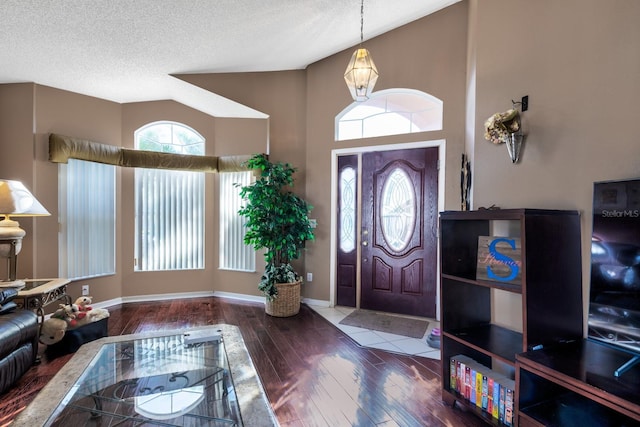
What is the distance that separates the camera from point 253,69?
4.43 meters

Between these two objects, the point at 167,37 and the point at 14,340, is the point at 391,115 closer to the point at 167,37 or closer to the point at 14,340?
the point at 167,37

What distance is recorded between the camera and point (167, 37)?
316 cm

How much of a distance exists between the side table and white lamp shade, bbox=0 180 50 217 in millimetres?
657

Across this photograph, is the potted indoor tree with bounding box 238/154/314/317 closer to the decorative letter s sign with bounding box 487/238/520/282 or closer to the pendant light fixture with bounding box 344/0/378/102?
the pendant light fixture with bounding box 344/0/378/102

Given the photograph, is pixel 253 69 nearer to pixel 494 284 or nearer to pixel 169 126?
pixel 169 126

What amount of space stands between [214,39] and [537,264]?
342 cm

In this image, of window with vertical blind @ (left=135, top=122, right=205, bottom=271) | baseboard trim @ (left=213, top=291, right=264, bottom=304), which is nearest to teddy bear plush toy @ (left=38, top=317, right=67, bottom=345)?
window with vertical blind @ (left=135, top=122, right=205, bottom=271)

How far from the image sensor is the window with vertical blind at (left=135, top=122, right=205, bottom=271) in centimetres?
471

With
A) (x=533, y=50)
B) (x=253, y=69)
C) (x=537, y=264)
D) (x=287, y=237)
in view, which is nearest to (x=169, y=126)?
(x=253, y=69)

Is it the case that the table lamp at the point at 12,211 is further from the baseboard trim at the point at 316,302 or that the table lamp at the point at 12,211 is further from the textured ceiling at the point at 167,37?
the baseboard trim at the point at 316,302

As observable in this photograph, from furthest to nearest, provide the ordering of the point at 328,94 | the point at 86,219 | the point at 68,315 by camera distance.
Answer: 1. the point at 328,94
2. the point at 86,219
3. the point at 68,315

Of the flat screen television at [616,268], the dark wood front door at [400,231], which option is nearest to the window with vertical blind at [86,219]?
the dark wood front door at [400,231]

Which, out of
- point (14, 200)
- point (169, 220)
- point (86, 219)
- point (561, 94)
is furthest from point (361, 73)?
point (86, 219)

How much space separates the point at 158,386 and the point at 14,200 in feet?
7.30
